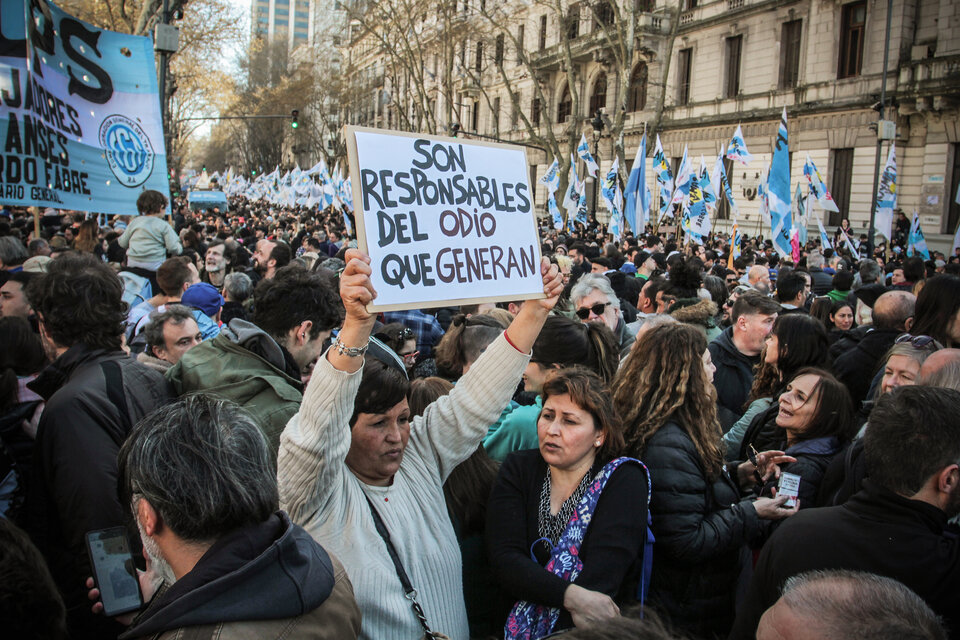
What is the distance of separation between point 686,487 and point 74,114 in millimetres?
4635

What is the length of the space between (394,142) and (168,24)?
396 inches

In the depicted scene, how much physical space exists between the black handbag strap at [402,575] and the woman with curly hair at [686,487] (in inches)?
37.4

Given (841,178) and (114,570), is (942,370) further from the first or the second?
(841,178)

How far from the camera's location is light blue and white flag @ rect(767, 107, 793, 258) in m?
11.6

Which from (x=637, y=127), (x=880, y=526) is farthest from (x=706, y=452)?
(x=637, y=127)

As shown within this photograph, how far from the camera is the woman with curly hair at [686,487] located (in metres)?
2.65

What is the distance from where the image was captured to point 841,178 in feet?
→ 85.5

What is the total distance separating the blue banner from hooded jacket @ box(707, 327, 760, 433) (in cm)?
427

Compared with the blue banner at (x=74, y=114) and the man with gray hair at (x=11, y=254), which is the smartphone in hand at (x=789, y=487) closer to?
the blue banner at (x=74, y=114)

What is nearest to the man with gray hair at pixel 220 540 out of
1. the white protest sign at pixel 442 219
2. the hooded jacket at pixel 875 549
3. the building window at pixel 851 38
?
the white protest sign at pixel 442 219

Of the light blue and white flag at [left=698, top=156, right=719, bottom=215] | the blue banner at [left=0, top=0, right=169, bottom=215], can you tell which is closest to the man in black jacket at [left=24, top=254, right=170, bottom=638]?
the blue banner at [left=0, top=0, right=169, bottom=215]

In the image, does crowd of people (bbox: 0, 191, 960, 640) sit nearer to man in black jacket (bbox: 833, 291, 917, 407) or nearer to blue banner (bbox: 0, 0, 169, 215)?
man in black jacket (bbox: 833, 291, 917, 407)

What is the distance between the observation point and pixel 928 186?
75.3ft

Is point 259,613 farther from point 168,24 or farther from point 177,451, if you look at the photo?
point 168,24
